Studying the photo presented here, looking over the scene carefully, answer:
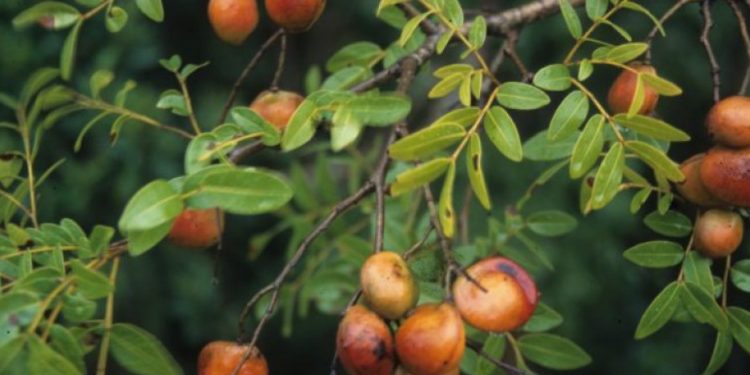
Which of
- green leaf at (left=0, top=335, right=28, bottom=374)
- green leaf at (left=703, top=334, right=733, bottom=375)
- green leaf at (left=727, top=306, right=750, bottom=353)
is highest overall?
green leaf at (left=0, top=335, right=28, bottom=374)

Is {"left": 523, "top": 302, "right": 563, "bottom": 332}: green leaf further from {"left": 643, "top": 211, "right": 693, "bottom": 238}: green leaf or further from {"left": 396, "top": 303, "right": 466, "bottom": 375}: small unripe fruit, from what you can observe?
{"left": 396, "top": 303, "right": 466, "bottom": 375}: small unripe fruit

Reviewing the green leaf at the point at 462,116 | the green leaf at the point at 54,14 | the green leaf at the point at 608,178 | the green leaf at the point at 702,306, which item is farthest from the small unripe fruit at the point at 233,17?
the green leaf at the point at 702,306

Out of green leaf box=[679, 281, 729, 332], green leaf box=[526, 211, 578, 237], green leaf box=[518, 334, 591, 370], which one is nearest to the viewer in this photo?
green leaf box=[679, 281, 729, 332]

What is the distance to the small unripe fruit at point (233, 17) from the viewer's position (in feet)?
3.15

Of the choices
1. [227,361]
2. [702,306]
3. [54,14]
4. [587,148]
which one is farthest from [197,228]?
[702,306]

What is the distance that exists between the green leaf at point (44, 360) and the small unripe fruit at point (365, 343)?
20 cm

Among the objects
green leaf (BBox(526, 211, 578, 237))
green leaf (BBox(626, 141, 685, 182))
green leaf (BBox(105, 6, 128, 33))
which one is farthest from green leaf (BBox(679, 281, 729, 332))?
green leaf (BBox(105, 6, 128, 33))

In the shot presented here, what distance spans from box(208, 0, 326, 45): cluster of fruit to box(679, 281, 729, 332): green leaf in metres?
0.41

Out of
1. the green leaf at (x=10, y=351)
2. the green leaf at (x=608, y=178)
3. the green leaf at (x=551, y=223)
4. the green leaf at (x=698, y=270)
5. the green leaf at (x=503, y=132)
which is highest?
the green leaf at (x=503, y=132)

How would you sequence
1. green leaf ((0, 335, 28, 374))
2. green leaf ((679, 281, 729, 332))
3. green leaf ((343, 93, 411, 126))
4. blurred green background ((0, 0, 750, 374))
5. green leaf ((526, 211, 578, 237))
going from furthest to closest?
blurred green background ((0, 0, 750, 374)) → green leaf ((526, 211, 578, 237)) → green leaf ((679, 281, 729, 332)) → green leaf ((343, 93, 411, 126)) → green leaf ((0, 335, 28, 374))

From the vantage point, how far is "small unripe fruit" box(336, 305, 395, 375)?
0.76 metres

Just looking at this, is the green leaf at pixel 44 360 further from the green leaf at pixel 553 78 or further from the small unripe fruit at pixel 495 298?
the green leaf at pixel 553 78

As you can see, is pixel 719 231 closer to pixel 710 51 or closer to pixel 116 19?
pixel 710 51

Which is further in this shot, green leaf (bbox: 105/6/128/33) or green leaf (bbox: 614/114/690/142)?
green leaf (bbox: 105/6/128/33)
